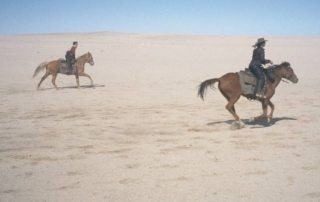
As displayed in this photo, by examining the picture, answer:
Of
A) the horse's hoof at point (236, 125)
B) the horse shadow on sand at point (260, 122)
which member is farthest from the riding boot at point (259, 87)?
the horse's hoof at point (236, 125)

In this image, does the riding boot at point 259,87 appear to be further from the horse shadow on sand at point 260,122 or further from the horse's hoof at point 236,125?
the horse's hoof at point 236,125

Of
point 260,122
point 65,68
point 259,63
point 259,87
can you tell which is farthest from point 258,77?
point 65,68

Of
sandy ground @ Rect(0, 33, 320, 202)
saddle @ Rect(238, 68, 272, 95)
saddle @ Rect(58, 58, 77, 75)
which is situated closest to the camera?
sandy ground @ Rect(0, 33, 320, 202)

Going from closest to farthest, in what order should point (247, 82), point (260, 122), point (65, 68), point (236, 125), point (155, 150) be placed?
point (155, 150) < point (236, 125) < point (247, 82) < point (260, 122) < point (65, 68)

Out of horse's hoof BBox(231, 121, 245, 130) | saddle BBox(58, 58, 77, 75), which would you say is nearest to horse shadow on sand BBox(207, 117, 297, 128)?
horse's hoof BBox(231, 121, 245, 130)

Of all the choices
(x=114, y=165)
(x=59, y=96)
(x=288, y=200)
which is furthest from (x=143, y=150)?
(x=59, y=96)

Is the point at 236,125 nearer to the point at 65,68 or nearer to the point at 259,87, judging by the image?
the point at 259,87

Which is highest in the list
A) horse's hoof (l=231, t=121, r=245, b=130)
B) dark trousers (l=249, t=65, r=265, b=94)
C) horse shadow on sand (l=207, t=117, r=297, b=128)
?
dark trousers (l=249, t=65, r=265, b=94)

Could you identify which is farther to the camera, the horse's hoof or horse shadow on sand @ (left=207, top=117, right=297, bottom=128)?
horse shadow on sand @ (left=207, top=117, right=297, bottom=128)

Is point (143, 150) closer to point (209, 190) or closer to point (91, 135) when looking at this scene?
point (91, 135)

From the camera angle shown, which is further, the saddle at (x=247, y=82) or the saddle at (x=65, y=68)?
the saddle at (x=65, y=68)

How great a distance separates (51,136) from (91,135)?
3.07 ft

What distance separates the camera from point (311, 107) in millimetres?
14195

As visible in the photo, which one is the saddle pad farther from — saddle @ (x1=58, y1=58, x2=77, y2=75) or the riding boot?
saddle @ (x1=58, y1=58, x2=77, y2=75)
